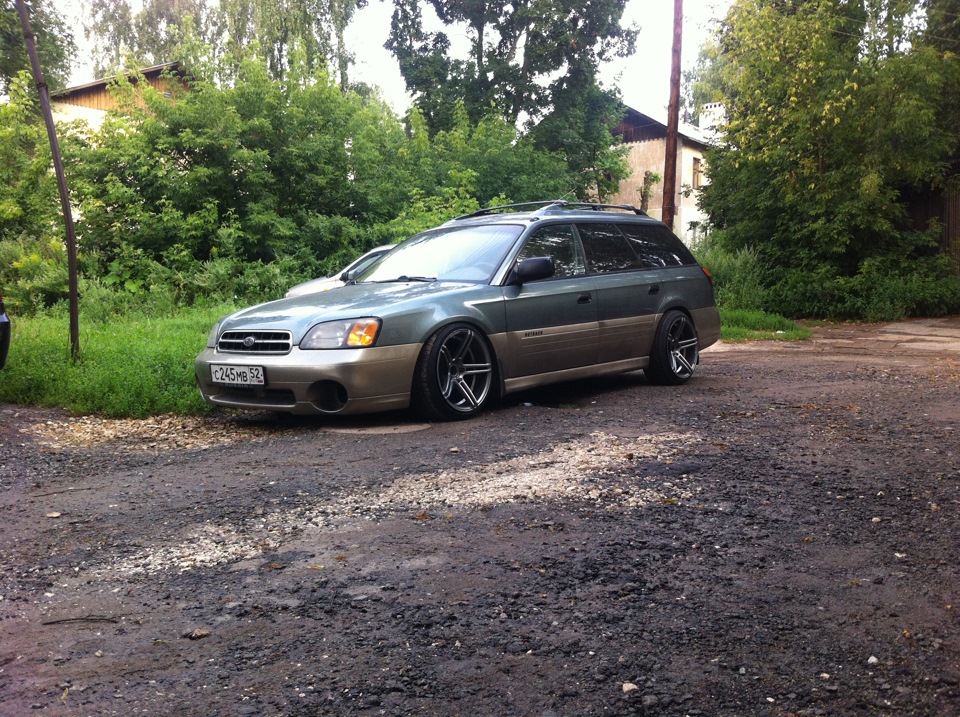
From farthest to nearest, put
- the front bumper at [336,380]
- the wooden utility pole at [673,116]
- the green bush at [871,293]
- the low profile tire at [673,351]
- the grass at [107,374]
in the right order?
the wooden utility pole at [673,116], the green bush at [871,293], the low profile tire at [673,351], the grass at [107,374], the front bumper at [336,380]

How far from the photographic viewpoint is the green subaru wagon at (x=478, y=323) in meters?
6.61

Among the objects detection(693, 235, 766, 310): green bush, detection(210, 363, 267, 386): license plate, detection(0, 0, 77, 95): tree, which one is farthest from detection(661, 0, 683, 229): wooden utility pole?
detection(0, 0, 77, 95): tree

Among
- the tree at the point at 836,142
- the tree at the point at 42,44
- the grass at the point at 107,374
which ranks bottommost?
the grass at the point at 107,374

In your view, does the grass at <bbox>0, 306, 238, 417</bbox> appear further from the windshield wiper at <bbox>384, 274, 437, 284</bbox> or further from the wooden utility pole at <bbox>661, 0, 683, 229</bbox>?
the wooden utility pole at <bbox>661, 0, 683, 229</bbox>

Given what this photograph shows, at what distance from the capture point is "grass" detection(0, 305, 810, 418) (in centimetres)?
762

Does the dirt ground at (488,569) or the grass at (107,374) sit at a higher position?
the grass at (107,374)

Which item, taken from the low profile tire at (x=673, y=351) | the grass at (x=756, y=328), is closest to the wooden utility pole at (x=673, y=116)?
the grass at (x=756, y=328)

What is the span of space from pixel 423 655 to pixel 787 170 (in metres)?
19.2

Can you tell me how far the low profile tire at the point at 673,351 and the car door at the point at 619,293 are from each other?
0.12 metres

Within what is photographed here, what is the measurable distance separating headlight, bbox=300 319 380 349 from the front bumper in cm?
6

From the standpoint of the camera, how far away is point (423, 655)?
2818 mm

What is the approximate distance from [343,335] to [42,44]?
29.3 metres

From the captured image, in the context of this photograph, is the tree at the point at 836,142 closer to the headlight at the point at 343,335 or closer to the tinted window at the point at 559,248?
the tinted window at the point at 559,248

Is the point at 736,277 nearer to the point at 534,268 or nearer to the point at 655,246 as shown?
the point at 655,246
